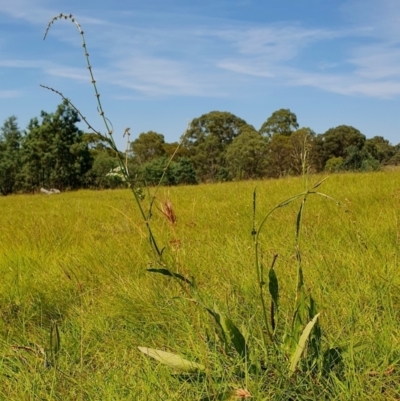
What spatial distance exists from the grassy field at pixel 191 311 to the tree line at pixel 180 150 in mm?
20125

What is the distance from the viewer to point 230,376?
152cm

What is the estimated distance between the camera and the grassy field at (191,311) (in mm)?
1550

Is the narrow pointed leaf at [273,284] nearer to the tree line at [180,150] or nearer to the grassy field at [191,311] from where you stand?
the grassy field at [191,311]

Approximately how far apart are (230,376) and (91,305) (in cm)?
126

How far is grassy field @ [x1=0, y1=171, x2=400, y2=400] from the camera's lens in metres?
1.55

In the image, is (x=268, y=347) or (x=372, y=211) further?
(x=372, y=211)

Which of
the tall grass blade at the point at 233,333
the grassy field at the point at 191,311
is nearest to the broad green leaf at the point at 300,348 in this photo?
the grassy field at the point at 191,311

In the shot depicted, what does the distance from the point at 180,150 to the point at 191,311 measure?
5267 centimetres

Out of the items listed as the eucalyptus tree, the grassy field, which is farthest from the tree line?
the grassy field

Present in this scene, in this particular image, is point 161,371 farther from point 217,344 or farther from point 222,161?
point 222,161

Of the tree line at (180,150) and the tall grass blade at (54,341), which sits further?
the tree line at (180,150)

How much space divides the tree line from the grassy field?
20.1m

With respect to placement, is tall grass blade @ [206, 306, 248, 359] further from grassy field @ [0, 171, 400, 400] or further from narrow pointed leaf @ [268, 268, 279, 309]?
narrow pointed leaf @ [268, 268, 279, 309]

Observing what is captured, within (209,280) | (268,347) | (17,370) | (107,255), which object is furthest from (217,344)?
(107,255)
